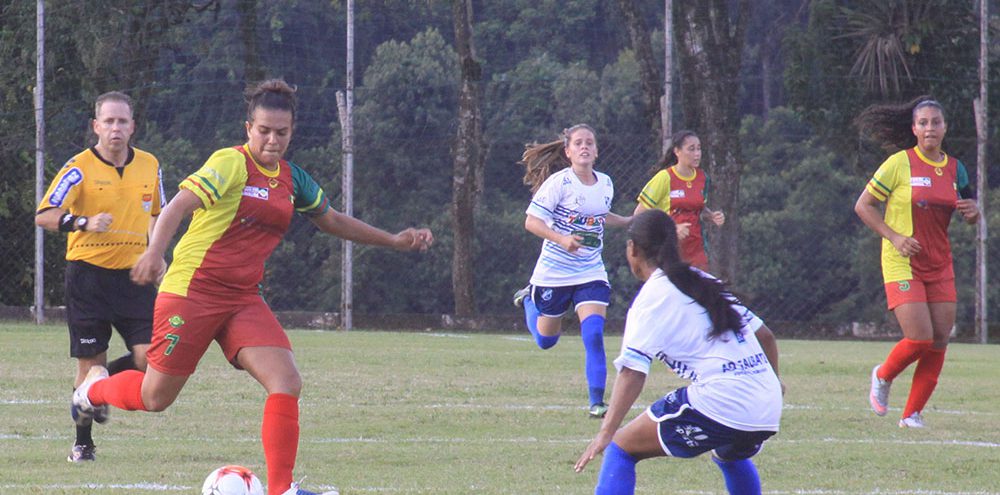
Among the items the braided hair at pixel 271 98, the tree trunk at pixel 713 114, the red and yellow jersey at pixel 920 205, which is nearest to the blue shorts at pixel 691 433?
the braided hair at pixel 271 98

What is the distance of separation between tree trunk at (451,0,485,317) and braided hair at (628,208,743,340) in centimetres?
1673

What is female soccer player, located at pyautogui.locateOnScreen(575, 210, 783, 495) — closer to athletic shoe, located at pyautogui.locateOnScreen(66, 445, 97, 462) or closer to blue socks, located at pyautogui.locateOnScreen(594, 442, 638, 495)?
blue socks, located at pyautogui.locateOnScreen(594, 442, 638, 495)

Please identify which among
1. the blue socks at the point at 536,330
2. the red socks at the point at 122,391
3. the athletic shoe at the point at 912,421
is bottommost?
the athletic shoe at the point at 912,421

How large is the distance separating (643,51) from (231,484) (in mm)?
19707

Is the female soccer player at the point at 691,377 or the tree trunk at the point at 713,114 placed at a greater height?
the tree trunk at the point at 713,114

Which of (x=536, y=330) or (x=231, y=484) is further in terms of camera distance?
(x=536, y=330)

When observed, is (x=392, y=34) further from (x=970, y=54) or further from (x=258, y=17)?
(x=970, y=54)

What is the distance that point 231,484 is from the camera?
208 inches

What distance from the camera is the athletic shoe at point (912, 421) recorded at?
28.1 ft

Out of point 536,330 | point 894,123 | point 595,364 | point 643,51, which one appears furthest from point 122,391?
point 643,51

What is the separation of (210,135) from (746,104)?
1454cm

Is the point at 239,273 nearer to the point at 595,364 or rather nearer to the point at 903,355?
the point at 595,364

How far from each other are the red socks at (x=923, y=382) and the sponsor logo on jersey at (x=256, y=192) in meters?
4.47

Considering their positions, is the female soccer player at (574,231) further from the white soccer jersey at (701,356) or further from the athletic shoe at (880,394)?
the white soccer jersey at (701,356)
